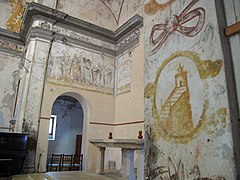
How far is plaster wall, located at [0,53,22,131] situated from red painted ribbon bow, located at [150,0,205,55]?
813 cm

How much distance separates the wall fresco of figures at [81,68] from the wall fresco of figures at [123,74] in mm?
306

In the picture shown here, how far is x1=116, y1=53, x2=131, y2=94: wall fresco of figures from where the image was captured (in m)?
8.96

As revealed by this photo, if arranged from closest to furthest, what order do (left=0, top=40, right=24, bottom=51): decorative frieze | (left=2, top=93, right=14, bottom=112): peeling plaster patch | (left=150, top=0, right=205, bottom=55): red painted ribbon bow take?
(left=150, top=0, right=205, bottom=55): red painted ribbon bow
(left=2, top=93, right=14, bottom=112): peeling plaster patch
(left=0, top=40, right=24, bottom=51): decorative frieze

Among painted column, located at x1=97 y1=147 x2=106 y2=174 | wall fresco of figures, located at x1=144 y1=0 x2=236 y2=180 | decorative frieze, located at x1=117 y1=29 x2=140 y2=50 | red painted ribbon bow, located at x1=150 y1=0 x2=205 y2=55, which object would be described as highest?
decorative frieze, located at x1=117 y1=29 x2=140 y2=50

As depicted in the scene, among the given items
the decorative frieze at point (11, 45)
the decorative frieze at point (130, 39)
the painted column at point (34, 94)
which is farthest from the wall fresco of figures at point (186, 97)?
the decorative frieze at point (11, 45)

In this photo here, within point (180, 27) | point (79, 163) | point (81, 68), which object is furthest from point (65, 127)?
point (180, 27)

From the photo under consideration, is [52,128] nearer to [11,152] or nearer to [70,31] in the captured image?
[70,31]

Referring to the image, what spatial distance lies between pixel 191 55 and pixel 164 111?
2.50 feet

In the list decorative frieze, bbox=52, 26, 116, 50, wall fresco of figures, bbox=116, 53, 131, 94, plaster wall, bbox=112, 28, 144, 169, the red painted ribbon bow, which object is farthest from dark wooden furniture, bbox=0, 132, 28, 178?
the red painted ribbon bow

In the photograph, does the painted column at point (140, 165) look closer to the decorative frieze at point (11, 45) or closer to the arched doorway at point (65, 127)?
the decorative frieze at point (11, 45)

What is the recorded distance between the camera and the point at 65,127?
1309cm

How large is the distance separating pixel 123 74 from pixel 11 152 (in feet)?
17.8

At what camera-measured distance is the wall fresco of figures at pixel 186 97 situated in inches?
75.1

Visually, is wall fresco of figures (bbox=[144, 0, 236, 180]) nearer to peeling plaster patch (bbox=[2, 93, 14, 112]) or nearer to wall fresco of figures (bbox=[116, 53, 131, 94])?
wall fresco of figures (bbox=[116, 53, 131, 94])
